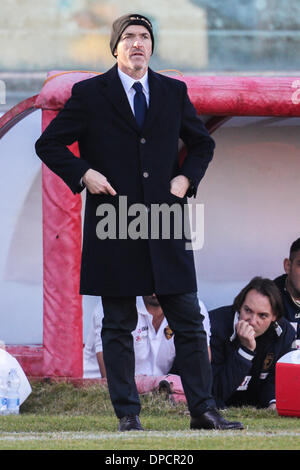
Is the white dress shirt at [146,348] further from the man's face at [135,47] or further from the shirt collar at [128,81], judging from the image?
the man's face at [135,47]

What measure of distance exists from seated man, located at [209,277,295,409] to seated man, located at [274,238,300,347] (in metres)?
0.36

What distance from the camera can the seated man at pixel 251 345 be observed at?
17.8ft

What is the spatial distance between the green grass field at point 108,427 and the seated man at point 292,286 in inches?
36.0

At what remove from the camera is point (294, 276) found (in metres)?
6.18

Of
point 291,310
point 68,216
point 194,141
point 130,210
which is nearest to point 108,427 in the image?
point 130,210

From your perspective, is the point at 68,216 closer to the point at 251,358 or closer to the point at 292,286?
the point at 251,358

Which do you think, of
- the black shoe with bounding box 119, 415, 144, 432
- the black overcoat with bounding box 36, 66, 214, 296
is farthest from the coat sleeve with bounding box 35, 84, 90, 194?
the black shoe with bounding box 119, 415, 144, 432

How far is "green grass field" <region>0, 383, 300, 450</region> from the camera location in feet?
12.2

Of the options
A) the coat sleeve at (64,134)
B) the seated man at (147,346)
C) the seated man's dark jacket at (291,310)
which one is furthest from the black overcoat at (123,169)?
the seated man's dark jacket at (291,310)

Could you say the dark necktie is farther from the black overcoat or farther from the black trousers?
the black trousers

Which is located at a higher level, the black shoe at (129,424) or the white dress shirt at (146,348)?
the white dress shirt at (146,348)

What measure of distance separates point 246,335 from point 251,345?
0.05 meters

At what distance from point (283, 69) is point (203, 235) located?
11.1 m
